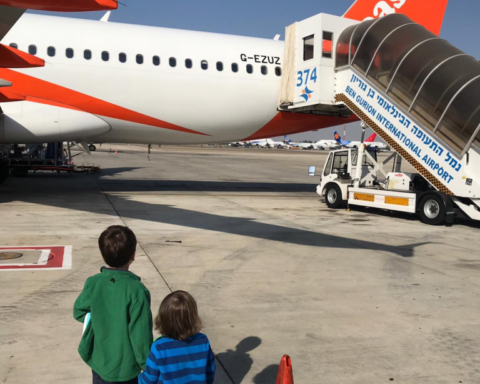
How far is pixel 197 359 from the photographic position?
2898mm

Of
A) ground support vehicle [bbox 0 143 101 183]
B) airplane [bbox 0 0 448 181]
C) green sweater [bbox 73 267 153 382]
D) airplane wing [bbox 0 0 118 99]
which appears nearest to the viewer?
green sweater [bbox 73 267 153 382]

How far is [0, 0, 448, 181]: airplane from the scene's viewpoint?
14680 millimetres

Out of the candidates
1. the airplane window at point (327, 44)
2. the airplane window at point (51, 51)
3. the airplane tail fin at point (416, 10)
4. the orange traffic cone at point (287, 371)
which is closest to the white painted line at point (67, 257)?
the orange traffic cone at point (287, 371)

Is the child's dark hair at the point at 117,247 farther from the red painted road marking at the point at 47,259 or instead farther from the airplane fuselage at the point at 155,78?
the airplane fuselage at the point at 155,78

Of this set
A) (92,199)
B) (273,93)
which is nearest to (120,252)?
(92,199)

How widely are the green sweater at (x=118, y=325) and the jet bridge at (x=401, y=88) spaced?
1115cm

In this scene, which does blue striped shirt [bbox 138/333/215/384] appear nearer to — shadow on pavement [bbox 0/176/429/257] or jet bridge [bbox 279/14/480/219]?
shadow on pavement [bbox 0/176/429/257]

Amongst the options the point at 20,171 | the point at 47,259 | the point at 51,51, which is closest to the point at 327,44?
the point at 51,51

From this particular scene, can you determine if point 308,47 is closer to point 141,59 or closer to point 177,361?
point 141,59

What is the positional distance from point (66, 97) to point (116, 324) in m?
13.0

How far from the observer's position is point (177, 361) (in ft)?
9.41

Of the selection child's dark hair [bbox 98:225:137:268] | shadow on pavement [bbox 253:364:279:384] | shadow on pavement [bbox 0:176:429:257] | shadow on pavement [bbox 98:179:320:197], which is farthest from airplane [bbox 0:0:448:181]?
child's dark hair [bbox 98:225:137:268]

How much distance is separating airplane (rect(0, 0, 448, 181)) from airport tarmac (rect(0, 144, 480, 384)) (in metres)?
2.71

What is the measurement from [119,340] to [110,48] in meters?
13.8
